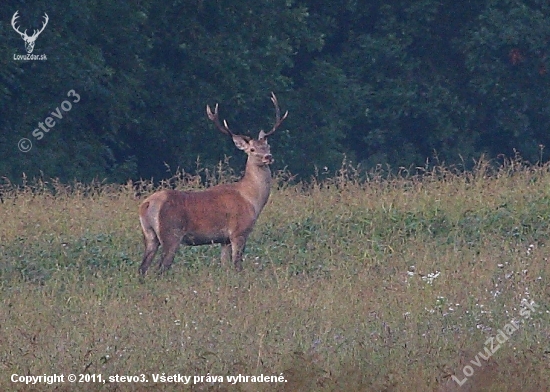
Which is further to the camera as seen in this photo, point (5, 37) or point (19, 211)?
point (5, 37)

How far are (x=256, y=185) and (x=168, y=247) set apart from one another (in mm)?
1104

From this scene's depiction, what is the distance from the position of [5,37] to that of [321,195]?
6865mm

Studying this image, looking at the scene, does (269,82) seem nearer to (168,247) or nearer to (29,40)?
Answer: (29,40)

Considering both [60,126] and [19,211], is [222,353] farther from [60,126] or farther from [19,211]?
[60,126]

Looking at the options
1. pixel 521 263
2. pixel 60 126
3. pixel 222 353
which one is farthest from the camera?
pixel 60 126

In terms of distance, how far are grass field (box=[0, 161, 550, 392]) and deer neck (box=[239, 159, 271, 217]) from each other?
1.68 ft

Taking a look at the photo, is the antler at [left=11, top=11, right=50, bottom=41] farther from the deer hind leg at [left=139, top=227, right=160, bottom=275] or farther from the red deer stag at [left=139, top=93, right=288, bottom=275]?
the deer hind leg at [left=139, top=227, right=160, bottom=275]

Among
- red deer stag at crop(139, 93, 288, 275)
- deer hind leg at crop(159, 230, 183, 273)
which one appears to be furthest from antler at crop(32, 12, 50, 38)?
deer hind leg at crop(159, 230, 183, 273)

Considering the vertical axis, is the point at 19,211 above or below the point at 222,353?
below

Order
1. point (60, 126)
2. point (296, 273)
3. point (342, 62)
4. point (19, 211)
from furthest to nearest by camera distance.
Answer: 1. point (342, 62)
2. point (60, 126)
3. point (19, 211)
4. point (296, 273)

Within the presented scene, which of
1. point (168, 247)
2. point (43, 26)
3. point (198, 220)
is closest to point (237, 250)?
point (198, 220)

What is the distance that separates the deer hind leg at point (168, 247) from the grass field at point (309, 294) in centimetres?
10

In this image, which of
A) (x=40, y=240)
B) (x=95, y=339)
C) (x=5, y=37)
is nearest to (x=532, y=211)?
(x=40, y=240)

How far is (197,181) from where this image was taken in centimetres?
1266
